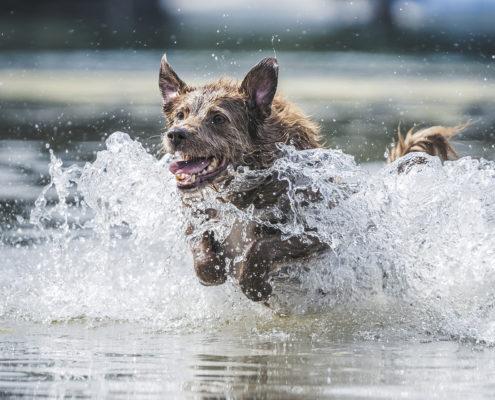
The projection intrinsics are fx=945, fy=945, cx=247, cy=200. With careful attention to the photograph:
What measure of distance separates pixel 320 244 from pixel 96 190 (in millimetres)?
1597

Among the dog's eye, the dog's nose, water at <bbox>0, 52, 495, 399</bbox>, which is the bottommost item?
water at <bbox>0, 52, 495, 399</bbox>

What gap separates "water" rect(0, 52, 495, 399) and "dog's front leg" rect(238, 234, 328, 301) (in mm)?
168

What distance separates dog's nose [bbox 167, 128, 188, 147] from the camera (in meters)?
5.05

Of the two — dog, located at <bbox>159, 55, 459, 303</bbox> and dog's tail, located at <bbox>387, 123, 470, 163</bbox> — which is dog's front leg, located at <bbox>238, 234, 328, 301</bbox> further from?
dog's tail, located at <bbox>387, 123, 470, 163</bbox>

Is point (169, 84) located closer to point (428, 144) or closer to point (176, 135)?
point (176, 135)

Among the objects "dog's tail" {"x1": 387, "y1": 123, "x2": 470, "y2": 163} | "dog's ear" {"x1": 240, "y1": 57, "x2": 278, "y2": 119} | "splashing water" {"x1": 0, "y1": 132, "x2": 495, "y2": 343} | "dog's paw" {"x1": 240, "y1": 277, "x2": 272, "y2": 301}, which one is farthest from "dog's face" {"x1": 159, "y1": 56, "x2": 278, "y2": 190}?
"dog's tail" {"x1": 387, "y1": 123, "x2": 470, "y2": 163}

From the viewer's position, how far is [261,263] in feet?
16.9

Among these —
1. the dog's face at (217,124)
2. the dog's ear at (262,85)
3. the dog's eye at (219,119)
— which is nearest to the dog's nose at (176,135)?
the dog's face at (217,124)

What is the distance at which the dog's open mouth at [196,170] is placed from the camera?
516cm

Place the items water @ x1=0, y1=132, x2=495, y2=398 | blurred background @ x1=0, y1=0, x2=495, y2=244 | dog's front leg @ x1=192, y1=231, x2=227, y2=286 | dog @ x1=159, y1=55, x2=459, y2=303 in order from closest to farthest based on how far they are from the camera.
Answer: water @ x1=0, y1=132, x2=495, y2=398, dog @ x1=159, y1=55, x2=459, y2=303, dog's front leg @ x1=192, y1=231, x2=227, y2=286, blurred background @ x1=0, y1=0, x2=495, y2=244

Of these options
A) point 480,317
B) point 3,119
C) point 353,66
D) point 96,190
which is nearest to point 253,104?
point 96,190

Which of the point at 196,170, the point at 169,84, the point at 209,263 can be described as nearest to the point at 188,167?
the point at 196,170

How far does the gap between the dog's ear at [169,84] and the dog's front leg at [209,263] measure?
0.89 meters

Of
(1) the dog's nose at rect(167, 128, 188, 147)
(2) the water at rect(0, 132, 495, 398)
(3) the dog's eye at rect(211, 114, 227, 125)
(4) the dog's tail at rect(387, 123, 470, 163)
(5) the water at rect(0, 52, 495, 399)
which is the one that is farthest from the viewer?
(4) the dog's tail at rect(387, 123, 470, 163)
